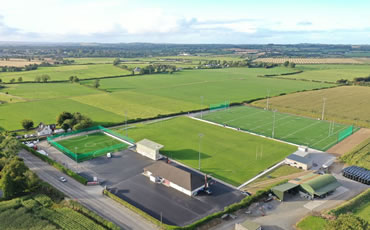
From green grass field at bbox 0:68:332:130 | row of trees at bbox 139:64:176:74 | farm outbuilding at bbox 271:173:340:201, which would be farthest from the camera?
row of trees at bbox 139:64:176:74

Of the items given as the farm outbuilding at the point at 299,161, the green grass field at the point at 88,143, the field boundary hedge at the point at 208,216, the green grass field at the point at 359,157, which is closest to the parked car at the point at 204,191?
the field boundary hedge at the point at 208,216

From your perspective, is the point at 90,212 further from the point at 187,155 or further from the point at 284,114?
the point at 284,114

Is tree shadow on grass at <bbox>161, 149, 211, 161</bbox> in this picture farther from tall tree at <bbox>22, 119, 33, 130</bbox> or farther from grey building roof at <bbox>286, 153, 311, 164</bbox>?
tall tree at <bbox>22, 119, 33, 130</bbox>

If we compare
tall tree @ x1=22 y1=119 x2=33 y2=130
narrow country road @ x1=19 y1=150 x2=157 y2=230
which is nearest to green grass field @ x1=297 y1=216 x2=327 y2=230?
narrow country road @ x1=19 y1=150 x2=157 y2=230

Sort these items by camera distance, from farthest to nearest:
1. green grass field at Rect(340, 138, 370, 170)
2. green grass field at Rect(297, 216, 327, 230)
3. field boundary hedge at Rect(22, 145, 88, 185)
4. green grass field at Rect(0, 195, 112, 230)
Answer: green grass field at Rect(340, 138, 370, 170), field boundary hedge at Rect(22, 145, 88, 185), green grass field at Rect(297, 216, 327, 230), green grass field at Rect(0, 195, 112, 230)

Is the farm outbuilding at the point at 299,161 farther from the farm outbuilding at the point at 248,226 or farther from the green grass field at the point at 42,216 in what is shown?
the green grass field at the point at 42,216

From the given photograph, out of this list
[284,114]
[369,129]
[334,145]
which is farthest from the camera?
[284,114]

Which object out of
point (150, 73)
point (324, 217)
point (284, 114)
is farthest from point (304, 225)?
point (150, 73)
